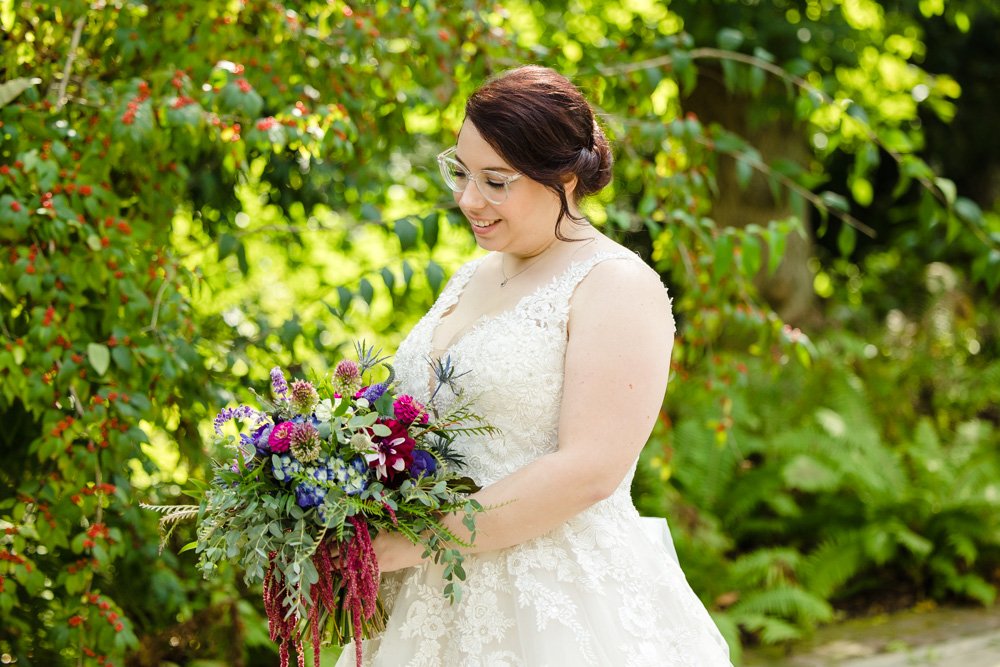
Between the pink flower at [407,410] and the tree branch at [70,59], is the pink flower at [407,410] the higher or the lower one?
the lower one

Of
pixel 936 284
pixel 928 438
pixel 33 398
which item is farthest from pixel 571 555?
pixel 936 284

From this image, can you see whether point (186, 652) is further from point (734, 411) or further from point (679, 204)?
point (734, 411)

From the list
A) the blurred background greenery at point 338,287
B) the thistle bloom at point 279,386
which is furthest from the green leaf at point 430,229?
the thistle bloom at point 279,386

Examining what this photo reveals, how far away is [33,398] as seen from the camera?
2.54 m

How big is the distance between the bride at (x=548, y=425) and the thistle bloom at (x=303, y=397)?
0.31 metres

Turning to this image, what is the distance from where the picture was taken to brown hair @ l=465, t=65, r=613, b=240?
2.06 meters

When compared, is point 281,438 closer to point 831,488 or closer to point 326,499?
point 326,499

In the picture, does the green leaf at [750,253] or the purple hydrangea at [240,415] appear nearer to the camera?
the purple hydrangea at [240,415]

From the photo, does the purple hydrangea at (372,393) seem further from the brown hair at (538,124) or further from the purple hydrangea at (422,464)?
the brown hair at (538,124)

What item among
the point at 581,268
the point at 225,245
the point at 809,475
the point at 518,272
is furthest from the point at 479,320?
the point at 809,475

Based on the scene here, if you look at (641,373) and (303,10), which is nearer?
(641,373)

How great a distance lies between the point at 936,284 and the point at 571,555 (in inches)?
274

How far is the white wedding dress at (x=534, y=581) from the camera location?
2.08 meters

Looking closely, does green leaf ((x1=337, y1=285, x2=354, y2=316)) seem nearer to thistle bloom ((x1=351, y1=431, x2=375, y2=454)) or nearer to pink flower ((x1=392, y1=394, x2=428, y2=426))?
pink flower ((x1=392, y1=394, x2=428, y2=426))
